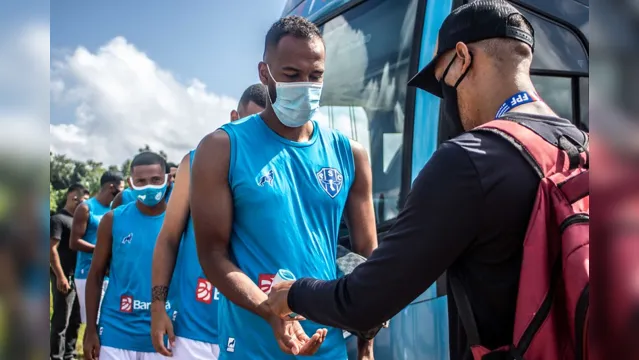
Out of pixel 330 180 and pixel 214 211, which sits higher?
pixel 330 180

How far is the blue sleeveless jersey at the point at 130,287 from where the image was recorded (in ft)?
13.3

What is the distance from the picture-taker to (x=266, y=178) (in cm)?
226

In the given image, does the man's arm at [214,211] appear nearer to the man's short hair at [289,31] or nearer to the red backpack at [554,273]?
the man's short hair at [289,31]

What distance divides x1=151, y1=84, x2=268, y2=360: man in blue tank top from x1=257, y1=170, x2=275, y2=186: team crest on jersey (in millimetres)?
1068

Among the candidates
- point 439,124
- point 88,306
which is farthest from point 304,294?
point 88,306

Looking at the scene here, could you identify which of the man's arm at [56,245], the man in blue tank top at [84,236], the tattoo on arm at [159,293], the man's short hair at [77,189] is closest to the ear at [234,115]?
the tattoo on arm at [159,293]

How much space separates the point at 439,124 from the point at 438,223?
1.97m

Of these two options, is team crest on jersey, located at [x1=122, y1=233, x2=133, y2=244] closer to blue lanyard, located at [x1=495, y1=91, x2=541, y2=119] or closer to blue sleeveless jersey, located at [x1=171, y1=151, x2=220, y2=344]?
blue sleeveless jersey, located at [x1=171, y1=151, x2=220, y2=344]

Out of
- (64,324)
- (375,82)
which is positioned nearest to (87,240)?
(64,324)

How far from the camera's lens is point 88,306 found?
4.29 meters

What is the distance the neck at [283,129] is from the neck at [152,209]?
80.8 inches

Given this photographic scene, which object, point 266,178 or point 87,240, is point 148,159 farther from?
point 87,240

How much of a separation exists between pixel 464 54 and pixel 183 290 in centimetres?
242

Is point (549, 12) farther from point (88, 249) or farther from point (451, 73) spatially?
point (88, 249)
